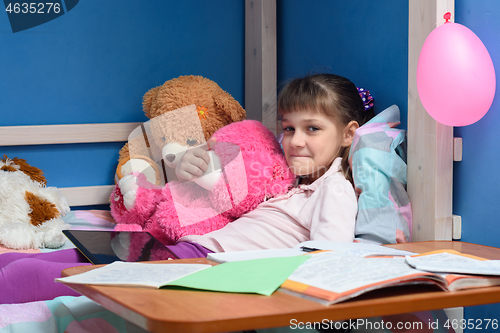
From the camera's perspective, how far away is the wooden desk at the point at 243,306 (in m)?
0.41

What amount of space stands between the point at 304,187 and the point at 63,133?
36.3 inches

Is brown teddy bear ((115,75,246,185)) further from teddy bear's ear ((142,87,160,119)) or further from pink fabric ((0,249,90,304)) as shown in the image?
pink fabric ((0,249,90,304))

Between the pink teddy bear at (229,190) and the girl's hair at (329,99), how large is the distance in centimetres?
14

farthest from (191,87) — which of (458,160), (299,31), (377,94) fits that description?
(458,160)

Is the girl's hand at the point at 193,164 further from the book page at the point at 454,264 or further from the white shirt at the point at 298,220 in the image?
the book page at the point at 454,264

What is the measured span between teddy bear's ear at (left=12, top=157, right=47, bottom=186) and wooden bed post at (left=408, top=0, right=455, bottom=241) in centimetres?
118

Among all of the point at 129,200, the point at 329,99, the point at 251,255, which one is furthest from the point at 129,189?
the point at 251,255

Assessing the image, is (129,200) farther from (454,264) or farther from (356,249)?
(454,264)

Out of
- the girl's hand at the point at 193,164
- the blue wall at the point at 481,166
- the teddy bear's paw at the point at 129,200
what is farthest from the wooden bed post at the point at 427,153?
the teddy bear's paw at the point at 129,200

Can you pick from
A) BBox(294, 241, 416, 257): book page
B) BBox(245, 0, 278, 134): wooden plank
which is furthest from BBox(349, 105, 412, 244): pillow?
BBox(245, 0, 278, 134): wooden plank

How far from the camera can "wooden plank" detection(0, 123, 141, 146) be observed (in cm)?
149

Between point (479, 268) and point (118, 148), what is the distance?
4.55 feet

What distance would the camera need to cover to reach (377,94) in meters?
1.26

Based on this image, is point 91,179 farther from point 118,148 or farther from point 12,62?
point 12,62
